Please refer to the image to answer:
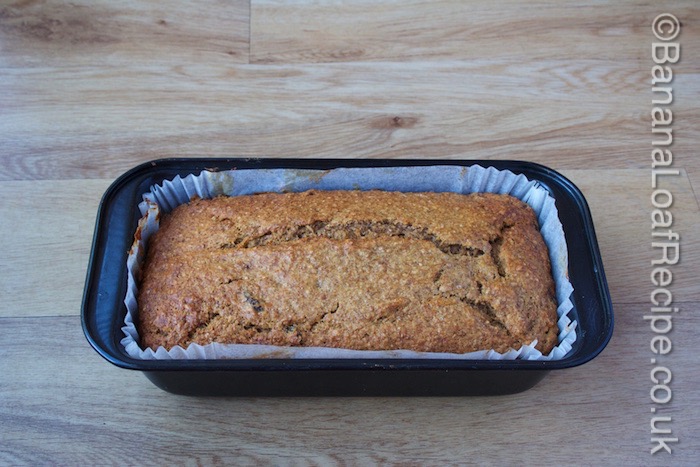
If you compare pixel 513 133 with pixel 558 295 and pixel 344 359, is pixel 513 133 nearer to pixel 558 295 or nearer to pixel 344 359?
pixel 558 295

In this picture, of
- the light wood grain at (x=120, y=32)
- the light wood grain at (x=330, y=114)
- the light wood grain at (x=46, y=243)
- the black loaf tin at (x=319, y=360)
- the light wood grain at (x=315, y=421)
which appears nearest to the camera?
the black loaf tin at (x=319, y=360)

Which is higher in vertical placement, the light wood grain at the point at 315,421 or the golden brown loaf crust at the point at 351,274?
the golden brown loaf crust at the point at 351,274

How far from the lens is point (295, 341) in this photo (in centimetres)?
128

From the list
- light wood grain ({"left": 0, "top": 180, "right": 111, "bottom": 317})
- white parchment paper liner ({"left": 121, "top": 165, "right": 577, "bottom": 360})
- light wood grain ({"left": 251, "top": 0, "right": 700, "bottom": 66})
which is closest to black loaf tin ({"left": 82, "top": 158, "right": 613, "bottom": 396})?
white parchment paper liner ({"left": 121, "top": 165, "right": 577, "bottom": 360})

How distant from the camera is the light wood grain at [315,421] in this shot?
137 centimetres

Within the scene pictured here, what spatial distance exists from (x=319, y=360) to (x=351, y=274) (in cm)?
21

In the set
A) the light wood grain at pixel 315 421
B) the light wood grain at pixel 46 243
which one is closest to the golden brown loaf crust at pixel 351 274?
the light wood grain at pixel 315 421

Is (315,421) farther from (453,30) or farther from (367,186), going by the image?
(453,30)

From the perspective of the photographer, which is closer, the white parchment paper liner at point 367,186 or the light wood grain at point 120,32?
the white parchment paper liner at point 367,186

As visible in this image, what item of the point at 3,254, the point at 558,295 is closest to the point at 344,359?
the point at 558,295

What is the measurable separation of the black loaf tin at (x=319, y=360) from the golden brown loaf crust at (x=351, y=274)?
61mm

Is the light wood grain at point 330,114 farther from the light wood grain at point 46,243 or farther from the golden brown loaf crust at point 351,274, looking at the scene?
the golden brown loaf crust at point 351,274

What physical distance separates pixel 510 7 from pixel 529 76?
0.31 meters

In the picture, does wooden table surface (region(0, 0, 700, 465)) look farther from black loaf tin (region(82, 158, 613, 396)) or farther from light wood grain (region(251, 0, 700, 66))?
black loaf tin (region(82, 158, 613, 396))
